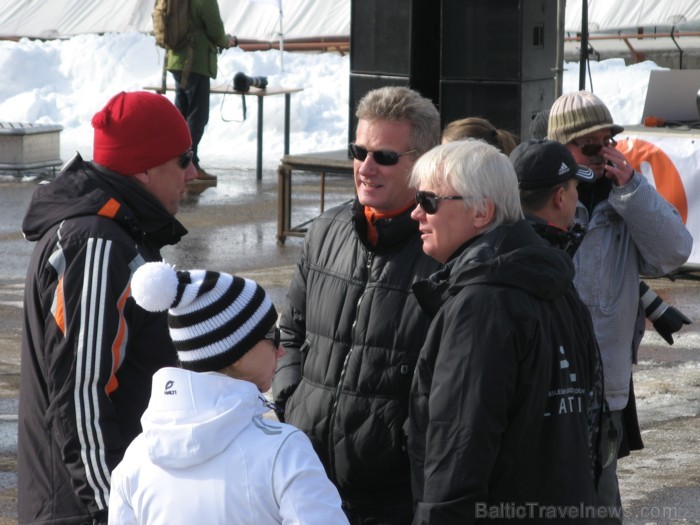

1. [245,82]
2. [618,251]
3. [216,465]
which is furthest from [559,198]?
[245,82]

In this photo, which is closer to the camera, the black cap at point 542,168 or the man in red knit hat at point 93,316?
the man in red knit hat at point 93,316

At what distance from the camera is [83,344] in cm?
298

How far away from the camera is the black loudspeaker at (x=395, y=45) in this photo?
10.2 meters

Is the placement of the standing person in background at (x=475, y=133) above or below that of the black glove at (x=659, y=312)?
above

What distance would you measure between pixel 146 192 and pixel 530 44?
7121 mm

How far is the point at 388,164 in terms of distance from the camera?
3.69m

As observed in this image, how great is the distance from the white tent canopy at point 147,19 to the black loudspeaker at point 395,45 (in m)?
17.1

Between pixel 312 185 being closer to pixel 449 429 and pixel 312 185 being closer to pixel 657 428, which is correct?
pixel 657 428

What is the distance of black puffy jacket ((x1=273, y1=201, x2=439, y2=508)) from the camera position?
11.2ft

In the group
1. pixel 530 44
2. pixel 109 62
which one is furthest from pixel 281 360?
pixel 109 62

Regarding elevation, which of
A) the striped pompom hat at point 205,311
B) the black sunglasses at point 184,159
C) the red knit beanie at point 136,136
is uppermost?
the red knit beanie at point 136,136

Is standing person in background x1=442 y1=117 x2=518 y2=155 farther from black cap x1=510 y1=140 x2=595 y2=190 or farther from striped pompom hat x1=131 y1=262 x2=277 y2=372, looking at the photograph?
striped pompom hat x1=131 y1=262 x2=277 y2=372

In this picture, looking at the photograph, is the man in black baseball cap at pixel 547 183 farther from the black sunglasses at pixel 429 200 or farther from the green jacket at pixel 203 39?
the green jacket at pixel 203 39
